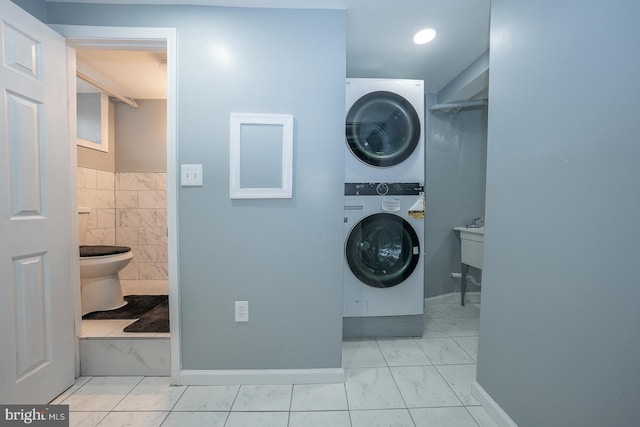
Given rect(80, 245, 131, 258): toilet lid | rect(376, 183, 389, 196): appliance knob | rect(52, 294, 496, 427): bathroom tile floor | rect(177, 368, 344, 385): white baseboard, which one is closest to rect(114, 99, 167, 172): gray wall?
rect(80, 245, 131, 258): toilet lid

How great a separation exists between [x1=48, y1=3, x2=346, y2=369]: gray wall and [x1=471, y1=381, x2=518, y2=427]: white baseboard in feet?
2.45

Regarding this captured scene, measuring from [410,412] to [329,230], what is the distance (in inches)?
39.8

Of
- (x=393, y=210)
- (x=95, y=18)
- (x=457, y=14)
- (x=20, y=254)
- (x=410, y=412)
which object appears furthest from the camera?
(x=393, y=210)

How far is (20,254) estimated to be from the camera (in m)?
1.19

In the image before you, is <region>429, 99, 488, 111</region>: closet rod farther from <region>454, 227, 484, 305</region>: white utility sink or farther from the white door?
the white door

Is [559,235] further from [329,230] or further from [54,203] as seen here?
[54,203]

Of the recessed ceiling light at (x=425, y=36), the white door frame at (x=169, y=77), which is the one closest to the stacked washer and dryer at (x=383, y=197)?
the recessed ceiling light at (x=425, y=36)

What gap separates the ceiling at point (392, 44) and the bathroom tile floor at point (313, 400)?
2150 millimetres

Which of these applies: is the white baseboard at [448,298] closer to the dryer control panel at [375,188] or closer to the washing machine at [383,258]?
the washing machine at [383,258]

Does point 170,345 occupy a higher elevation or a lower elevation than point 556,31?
lower

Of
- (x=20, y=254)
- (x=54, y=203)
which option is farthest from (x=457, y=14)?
(x=20, y=254)

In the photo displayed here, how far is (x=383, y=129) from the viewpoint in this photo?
196cm

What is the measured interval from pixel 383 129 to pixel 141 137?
8.53 ft

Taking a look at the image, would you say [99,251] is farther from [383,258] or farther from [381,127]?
[381,127]
